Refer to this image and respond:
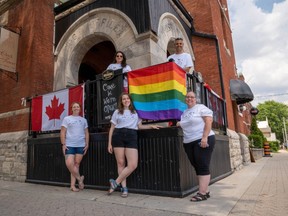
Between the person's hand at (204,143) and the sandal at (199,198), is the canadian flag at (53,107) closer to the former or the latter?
the person's hand at (204,143)

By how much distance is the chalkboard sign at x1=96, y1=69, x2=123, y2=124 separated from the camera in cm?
543

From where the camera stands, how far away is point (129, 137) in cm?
452

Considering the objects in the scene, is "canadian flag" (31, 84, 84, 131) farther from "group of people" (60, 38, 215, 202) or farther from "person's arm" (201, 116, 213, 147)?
"person's arm" (201, 116, 213, 147)

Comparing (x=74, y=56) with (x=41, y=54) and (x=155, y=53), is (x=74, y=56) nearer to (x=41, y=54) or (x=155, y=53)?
(x=41, y=54)

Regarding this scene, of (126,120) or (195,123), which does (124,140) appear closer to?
(126,120)

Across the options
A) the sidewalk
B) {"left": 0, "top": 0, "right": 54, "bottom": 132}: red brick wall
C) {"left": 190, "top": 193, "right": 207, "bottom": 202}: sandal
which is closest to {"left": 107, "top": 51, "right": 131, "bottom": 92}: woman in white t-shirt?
the sidewalk

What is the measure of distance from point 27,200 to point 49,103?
2985 millimetres


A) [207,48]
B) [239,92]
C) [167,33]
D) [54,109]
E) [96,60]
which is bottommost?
[54,109]

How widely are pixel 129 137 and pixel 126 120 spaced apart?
0.33 metres

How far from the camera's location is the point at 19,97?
321 inches

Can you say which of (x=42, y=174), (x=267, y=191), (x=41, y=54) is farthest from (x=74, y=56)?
(x=267, y=191)

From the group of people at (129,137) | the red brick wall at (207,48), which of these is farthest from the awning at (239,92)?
the group of people at (129,137)

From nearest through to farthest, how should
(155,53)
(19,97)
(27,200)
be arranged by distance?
(27,200)
(155,53)
(19,97)

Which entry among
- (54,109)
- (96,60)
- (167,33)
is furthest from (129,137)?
(96,60)
